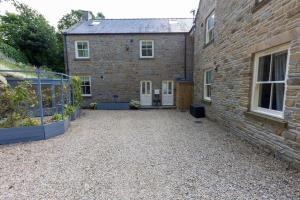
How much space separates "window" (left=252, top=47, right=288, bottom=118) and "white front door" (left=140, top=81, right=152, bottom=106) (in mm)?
8488

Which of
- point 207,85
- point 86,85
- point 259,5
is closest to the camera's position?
point 259,5

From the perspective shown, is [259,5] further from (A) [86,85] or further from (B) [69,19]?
(B) [69,19]

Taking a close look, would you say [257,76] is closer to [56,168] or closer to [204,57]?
[204,57]

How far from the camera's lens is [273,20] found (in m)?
3.54

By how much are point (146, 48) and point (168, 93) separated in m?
3.76

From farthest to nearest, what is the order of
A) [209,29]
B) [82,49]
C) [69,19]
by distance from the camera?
[69,19]
[82,49]
[209,29]

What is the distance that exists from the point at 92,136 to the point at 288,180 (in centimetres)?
502

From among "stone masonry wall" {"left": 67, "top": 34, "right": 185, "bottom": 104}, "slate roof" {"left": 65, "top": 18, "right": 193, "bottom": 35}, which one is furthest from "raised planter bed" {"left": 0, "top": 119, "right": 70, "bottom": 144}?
"slate roof" {"left": 65, "top": 18, "right": 193, "bottom": 35}

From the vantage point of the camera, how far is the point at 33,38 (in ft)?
58.5

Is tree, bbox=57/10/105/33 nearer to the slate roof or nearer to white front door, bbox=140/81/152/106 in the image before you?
the slate roof

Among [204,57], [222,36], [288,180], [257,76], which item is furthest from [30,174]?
[204,57]

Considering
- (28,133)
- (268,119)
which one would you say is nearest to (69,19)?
Answer: (28,133)

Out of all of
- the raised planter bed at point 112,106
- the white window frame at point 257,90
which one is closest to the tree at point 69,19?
the raised planter bed at point 112,106

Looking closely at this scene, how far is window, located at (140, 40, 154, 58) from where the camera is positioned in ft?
39.1
